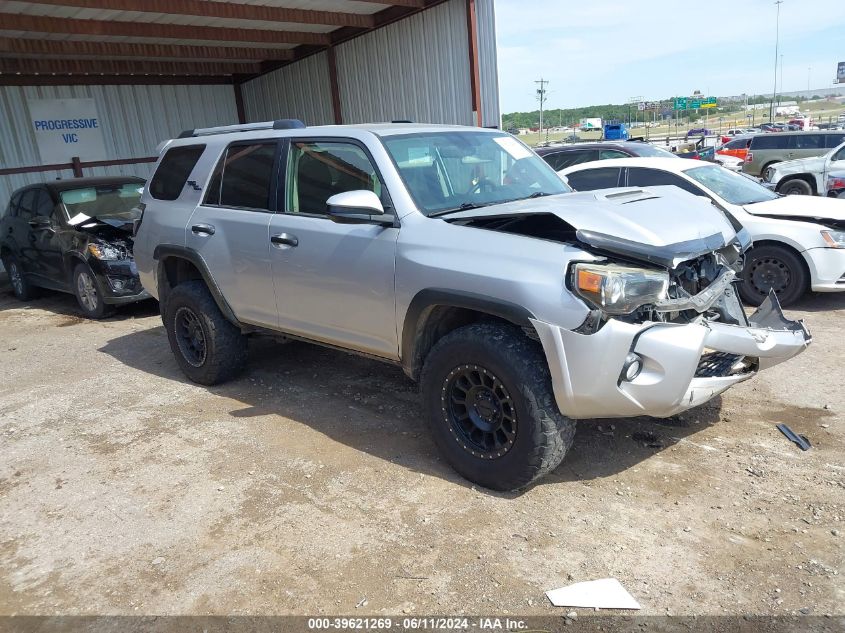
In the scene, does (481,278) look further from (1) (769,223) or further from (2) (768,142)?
(2) (768,142)

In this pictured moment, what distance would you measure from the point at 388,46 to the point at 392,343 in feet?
36.2

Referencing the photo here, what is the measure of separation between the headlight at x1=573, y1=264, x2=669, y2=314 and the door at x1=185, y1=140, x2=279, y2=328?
7.73ft

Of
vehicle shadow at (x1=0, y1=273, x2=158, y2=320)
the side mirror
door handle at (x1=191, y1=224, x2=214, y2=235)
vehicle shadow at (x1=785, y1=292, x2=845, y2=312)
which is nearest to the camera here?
the side mirror

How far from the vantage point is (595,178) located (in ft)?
26.0

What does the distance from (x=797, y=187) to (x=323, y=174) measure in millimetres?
14187

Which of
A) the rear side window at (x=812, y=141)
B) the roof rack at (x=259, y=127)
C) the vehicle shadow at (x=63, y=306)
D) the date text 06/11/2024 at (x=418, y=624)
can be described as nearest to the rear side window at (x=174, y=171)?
the roof rack at (x=259, y=127)

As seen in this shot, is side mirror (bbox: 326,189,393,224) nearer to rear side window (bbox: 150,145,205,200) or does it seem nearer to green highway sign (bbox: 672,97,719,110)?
rear side window (bbox: 150,145,205,200)

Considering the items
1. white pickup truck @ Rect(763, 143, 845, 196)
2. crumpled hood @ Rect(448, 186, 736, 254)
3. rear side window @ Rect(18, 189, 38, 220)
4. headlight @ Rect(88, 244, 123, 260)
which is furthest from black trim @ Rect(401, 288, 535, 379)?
white pickup truck @ Rect(763, 143, 845, 196)

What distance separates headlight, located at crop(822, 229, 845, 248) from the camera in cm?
670

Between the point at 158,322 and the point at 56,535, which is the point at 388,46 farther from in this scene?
the point at 56,535

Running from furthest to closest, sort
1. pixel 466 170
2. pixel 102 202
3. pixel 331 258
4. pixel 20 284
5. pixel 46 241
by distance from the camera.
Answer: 1. pixel 20 284
2. pixel 102 202
3. pixel 46 241
4. pixel 466 170
5. pixel 331 258

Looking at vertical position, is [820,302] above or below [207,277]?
below

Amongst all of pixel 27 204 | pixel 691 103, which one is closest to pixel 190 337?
pixel 27 204

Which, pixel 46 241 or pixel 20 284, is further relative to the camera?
pixel 20 284
